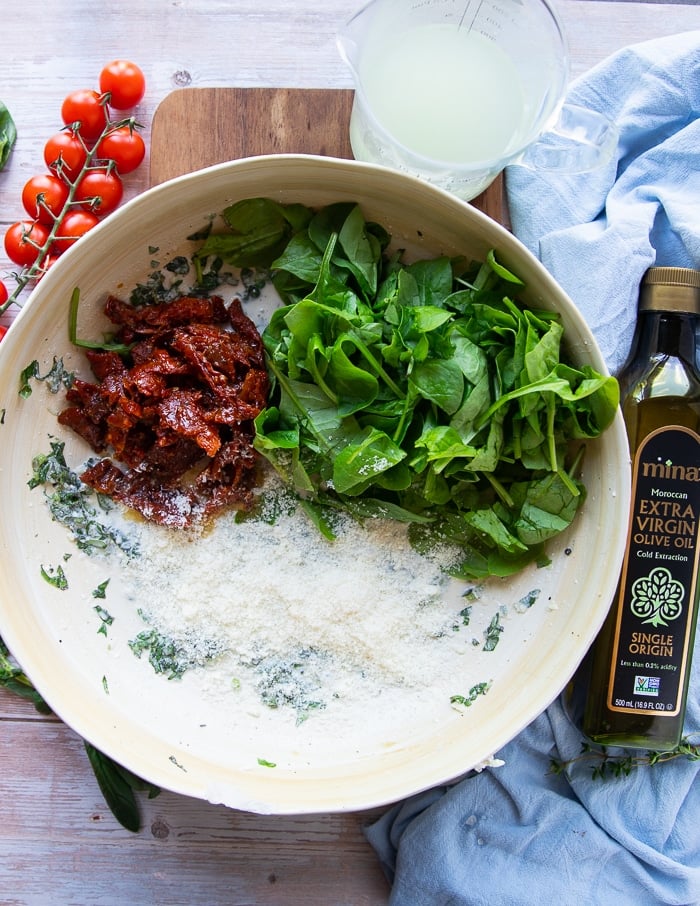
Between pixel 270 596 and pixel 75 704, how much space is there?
35cm

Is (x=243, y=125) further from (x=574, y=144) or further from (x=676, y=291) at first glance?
(x=676, y=291)

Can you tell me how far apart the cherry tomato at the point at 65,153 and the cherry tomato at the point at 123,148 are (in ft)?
0.12

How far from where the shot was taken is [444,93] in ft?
3.92

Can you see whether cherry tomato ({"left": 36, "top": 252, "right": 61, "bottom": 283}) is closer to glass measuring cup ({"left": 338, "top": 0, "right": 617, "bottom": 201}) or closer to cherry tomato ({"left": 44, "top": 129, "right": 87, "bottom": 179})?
cherry tomato ({"left": 44, "top": 129, "right": 87, "bottom": 179})

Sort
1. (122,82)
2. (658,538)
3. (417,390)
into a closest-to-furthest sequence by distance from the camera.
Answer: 1. (417,390)
2. (658,538)
3. (122,82)

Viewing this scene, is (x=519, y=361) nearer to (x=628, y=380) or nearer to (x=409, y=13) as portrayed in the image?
(x=628, y=380)

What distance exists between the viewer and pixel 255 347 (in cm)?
126

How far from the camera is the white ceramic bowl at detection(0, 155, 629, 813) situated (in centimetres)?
116

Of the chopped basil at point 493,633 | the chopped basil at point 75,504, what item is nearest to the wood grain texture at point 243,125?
the chopped basil at point 75,504

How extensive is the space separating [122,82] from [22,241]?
335mm

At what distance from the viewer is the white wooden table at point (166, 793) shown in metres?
1.43

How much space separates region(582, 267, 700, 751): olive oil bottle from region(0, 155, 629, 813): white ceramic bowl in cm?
10

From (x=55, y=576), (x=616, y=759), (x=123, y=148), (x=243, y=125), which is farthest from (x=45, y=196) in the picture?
(x=616, y=759)

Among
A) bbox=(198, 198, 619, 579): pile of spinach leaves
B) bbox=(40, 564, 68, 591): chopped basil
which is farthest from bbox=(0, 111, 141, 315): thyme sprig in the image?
bbox=(40, 564, 68, 591): chopped basil
